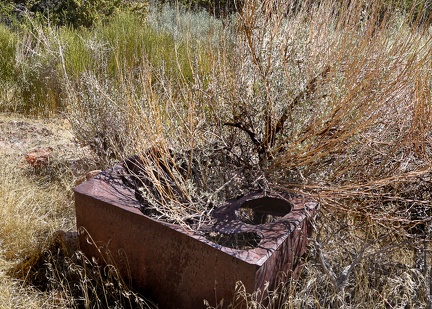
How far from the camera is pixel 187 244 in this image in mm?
2137

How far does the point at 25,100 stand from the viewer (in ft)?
18.2

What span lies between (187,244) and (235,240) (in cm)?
54

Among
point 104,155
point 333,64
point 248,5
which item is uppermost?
point 248,5

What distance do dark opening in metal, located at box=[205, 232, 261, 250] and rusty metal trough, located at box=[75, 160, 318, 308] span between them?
0.01m

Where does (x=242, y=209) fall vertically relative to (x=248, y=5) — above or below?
below

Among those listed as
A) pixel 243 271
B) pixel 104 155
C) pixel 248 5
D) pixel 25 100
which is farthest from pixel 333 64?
pixel 25 100

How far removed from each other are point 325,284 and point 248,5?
1.54m

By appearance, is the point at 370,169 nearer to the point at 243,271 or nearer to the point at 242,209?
the point at 242,209

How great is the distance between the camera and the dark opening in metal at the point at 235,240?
2.63 m

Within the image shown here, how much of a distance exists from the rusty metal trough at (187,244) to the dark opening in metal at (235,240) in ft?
0.04

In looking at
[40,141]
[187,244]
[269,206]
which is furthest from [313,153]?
[40,141]

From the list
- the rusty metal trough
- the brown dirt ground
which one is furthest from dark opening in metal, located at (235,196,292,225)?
the brown dirt ground

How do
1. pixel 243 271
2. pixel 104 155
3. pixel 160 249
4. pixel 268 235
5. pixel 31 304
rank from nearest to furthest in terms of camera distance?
pixel 243 271 < pixel 268 235 < pixel 160 249 < pixel 31 304 < pixel 104 155

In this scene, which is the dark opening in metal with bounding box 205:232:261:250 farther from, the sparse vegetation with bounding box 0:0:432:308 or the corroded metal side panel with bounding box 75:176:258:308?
the corroded metal side panel with bounding box 75:176:258:308
